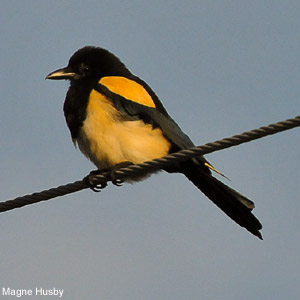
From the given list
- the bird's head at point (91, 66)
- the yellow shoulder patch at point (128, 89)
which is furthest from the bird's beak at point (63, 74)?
the yellow shoulder patch at point (128, 89)

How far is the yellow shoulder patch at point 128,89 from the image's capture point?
728 cm

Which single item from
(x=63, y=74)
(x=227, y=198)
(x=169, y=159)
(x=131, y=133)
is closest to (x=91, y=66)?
(x=63, y=74)

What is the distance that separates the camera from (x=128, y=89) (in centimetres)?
739

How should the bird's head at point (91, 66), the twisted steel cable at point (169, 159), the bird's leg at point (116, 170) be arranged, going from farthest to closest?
the bird's head at point (91, 66)
the bird's leg at point (116, 170)
the twisted steel cable at point (169, 159)

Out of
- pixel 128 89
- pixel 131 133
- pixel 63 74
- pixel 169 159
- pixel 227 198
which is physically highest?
pixel 63 74

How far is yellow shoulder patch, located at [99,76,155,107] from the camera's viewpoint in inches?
287

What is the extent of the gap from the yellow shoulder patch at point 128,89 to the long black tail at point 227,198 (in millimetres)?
690

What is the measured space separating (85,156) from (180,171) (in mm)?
823

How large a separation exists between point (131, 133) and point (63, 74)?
1208 mm

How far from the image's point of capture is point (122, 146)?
22.9 feet

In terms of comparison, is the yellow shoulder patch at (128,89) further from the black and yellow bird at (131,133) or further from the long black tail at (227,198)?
the long black tail at (227,198)

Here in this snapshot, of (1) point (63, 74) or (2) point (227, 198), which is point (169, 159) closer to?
(2) point (227, 198)

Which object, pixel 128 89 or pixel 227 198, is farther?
pixel 128 89

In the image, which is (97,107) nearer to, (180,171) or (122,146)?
(122,146)
